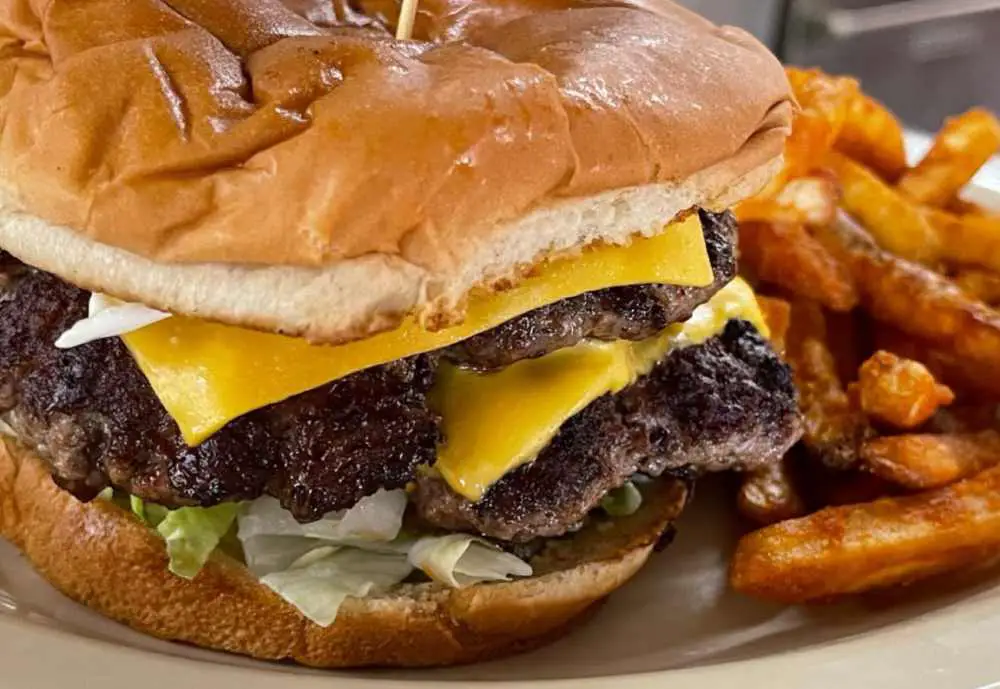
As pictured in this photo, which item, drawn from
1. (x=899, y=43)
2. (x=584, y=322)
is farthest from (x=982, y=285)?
(x=899, y=43)

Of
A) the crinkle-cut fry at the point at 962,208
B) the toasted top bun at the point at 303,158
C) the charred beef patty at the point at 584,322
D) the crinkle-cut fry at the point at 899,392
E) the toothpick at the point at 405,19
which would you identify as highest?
the toothpick at the point at 405,19

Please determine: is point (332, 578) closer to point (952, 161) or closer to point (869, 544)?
point (869, 544)

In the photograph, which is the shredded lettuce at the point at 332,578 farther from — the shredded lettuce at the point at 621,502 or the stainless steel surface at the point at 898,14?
the stainless steel surface at the point at 898,14

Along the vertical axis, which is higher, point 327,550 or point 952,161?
point 952,161

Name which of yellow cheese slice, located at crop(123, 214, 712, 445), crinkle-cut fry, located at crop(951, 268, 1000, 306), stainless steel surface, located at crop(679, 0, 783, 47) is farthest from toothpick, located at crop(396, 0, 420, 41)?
stainless steel surface, located at crop(679, 0, 783, 47)

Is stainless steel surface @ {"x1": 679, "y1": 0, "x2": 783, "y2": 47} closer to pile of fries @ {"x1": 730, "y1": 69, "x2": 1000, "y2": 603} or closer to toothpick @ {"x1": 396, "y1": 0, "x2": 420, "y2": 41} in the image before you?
pile of fries @ {"x1": 730, "y1": 69, "x2": 1000, "y2": 603}

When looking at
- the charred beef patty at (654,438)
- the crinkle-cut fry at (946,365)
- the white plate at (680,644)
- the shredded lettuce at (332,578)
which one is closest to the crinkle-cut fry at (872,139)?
the crinkle-cut fry at (946,365)
